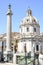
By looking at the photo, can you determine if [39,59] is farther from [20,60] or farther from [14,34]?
[14,34]

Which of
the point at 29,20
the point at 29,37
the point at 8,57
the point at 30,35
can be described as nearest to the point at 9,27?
the point at 8,57

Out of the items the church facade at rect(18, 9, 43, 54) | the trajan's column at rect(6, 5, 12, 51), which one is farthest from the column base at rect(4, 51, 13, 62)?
the church facade at rect(18, 9, 43, 54)

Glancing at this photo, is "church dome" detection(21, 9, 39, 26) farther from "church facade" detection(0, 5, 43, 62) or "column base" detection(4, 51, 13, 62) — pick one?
"column base" detection(4, 51, 13, 62)

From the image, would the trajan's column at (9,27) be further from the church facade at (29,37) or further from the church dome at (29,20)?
the church dome at (29,20)

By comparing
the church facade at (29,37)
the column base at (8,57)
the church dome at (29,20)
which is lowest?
the column base at (8,57)

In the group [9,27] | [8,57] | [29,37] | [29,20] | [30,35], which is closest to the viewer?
[8,57]

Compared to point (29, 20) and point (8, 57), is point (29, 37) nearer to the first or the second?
point (29, 20)

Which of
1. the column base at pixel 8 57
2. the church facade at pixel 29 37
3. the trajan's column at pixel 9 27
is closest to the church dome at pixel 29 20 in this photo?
the church facade at pixel 29 37

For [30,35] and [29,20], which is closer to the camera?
[30,35]

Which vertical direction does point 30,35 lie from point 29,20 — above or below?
below

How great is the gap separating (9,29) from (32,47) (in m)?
15.8

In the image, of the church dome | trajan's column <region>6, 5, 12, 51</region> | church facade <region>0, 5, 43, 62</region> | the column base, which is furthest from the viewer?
the church dome

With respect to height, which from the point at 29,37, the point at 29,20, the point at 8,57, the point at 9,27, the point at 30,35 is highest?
the point at 29,20

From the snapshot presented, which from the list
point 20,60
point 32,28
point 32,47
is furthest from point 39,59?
point 32,28
